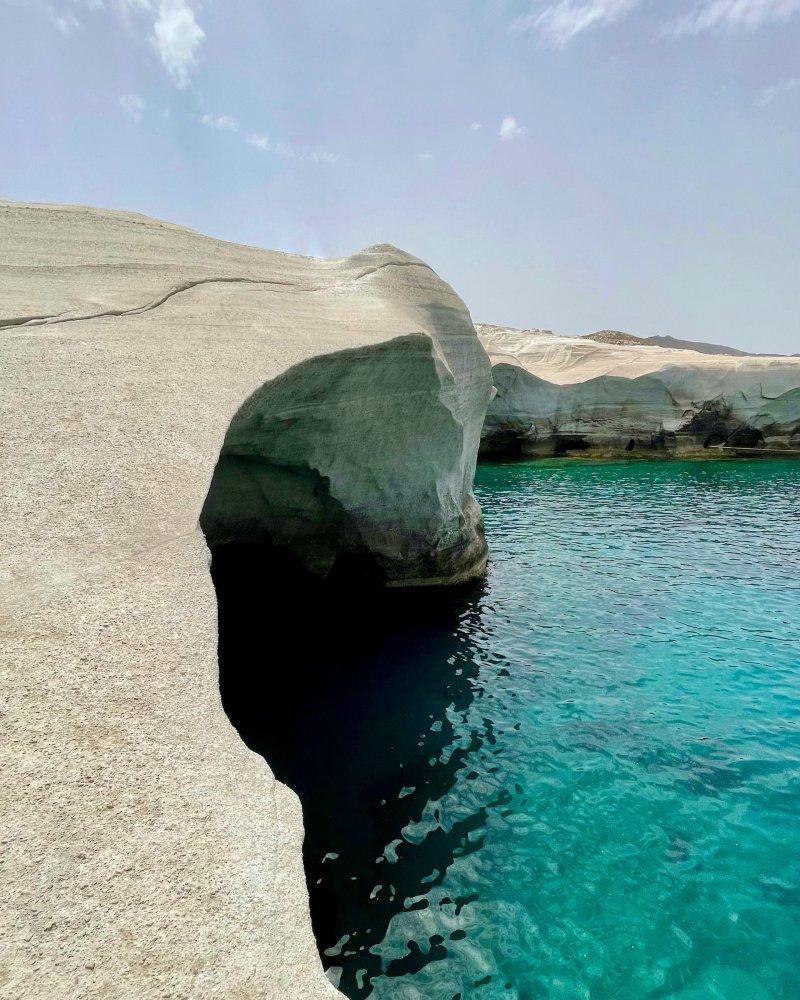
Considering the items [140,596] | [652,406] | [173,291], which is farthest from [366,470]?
[652,406]

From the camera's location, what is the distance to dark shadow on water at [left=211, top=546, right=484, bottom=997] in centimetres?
530

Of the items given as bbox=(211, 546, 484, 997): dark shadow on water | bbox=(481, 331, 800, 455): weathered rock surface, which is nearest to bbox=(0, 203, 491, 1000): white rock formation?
bbox=(211, 546, 484, 997): dark shadow on water

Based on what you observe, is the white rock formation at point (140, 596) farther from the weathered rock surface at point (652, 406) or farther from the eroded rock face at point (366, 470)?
the weathered rock surface at point (652, 406)

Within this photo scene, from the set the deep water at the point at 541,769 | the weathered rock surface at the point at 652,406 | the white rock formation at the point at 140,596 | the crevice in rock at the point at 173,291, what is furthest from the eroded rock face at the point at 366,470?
the weathered rock surface at the point at 652,406

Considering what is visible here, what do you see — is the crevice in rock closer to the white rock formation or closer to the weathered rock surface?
the white rock formation

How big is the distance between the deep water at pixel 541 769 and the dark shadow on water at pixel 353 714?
3cm

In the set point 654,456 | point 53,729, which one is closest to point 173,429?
point 53,729

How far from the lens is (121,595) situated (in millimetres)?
3572

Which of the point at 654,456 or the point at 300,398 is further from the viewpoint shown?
the point at 654,456

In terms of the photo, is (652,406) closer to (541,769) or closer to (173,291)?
(173,291)

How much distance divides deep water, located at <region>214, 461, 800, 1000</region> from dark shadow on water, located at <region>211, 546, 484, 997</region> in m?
0.03

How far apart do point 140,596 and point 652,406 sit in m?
38.7

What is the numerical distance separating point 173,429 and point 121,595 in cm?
181

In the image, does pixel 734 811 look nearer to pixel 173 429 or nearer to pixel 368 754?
pixel 368 754
